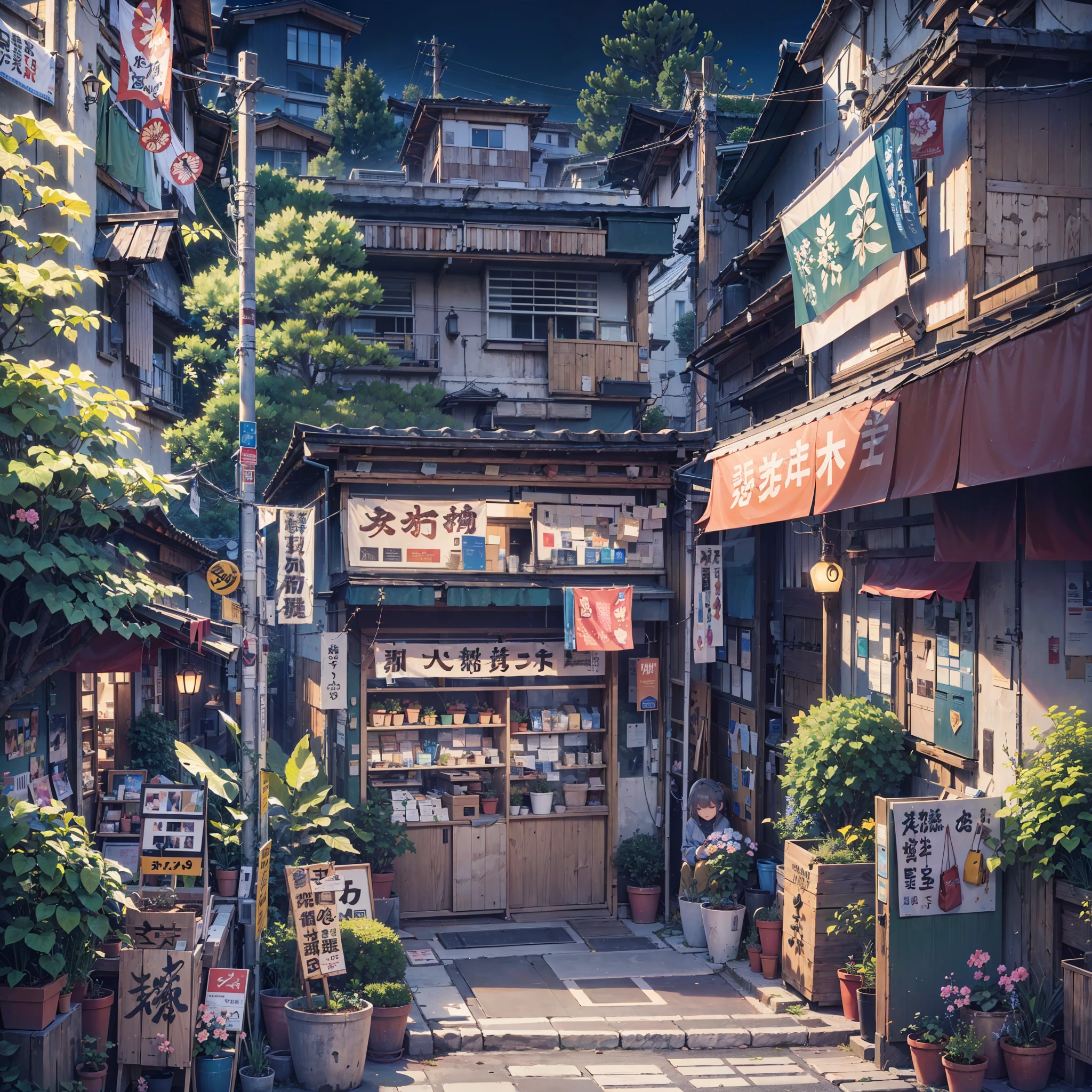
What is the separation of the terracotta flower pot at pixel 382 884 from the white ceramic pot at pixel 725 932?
15.9 feet

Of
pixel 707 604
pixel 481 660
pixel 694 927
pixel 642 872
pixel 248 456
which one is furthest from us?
pixel 481 660

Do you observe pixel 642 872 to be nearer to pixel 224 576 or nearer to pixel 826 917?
pixel 826 917

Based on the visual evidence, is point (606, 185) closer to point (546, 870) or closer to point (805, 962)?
point (546, 870)

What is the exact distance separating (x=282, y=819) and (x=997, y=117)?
12.7 m

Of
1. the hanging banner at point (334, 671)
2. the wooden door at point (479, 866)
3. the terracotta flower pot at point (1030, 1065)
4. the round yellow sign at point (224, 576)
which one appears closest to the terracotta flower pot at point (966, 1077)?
the terracotta flower pot at point (1030, 1065)

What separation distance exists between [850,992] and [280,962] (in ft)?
22.0

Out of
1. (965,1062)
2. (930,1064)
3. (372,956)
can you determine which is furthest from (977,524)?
(372,956)

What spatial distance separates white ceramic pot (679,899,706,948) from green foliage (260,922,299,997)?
20.5ft

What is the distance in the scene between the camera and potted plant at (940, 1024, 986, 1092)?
10531mm

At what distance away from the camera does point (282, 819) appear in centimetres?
1470

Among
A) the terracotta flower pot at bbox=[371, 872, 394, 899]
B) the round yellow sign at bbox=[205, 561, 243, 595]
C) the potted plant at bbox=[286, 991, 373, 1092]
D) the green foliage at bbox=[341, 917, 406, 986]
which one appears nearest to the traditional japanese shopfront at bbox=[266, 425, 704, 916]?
the terracotta flower pot at bbox=[371, 872, 394, 899]

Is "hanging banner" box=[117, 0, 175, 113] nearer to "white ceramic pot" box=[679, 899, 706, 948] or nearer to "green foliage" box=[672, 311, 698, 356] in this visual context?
"white ceramic pot" box=[679, 899, 706, 948]

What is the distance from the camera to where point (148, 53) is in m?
15.0

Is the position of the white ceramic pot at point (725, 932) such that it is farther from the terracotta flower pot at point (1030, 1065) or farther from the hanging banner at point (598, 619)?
the terracotta flower pot at point (1030, 1065)
